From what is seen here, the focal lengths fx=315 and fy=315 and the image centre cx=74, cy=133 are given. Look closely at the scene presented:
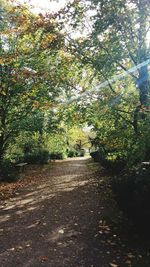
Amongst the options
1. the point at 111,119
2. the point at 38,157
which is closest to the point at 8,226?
the point at 111,119

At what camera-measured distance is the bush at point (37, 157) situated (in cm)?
2659

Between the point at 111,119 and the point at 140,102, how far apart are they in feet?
4.27

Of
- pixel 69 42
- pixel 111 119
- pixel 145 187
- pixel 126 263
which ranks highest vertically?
pixel 69 42

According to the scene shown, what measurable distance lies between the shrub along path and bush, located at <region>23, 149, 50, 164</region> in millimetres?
14118

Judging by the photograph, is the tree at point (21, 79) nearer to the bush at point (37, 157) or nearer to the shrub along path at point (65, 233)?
the shrub along path at point (65, 233)

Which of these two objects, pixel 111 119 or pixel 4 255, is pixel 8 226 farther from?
pixel 111 119

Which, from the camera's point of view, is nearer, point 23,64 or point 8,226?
point 8,226

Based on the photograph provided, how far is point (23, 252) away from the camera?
21.0 ft

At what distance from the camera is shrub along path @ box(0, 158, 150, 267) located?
6062mm

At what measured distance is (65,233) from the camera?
25.0 ft

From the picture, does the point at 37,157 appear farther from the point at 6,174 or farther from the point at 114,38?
the point at 114,38

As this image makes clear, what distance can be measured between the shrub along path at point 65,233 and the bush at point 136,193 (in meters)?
0.58

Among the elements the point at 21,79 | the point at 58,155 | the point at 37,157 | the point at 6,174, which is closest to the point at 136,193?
the point at 21,79

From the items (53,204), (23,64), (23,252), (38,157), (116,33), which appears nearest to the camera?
(23,252)
